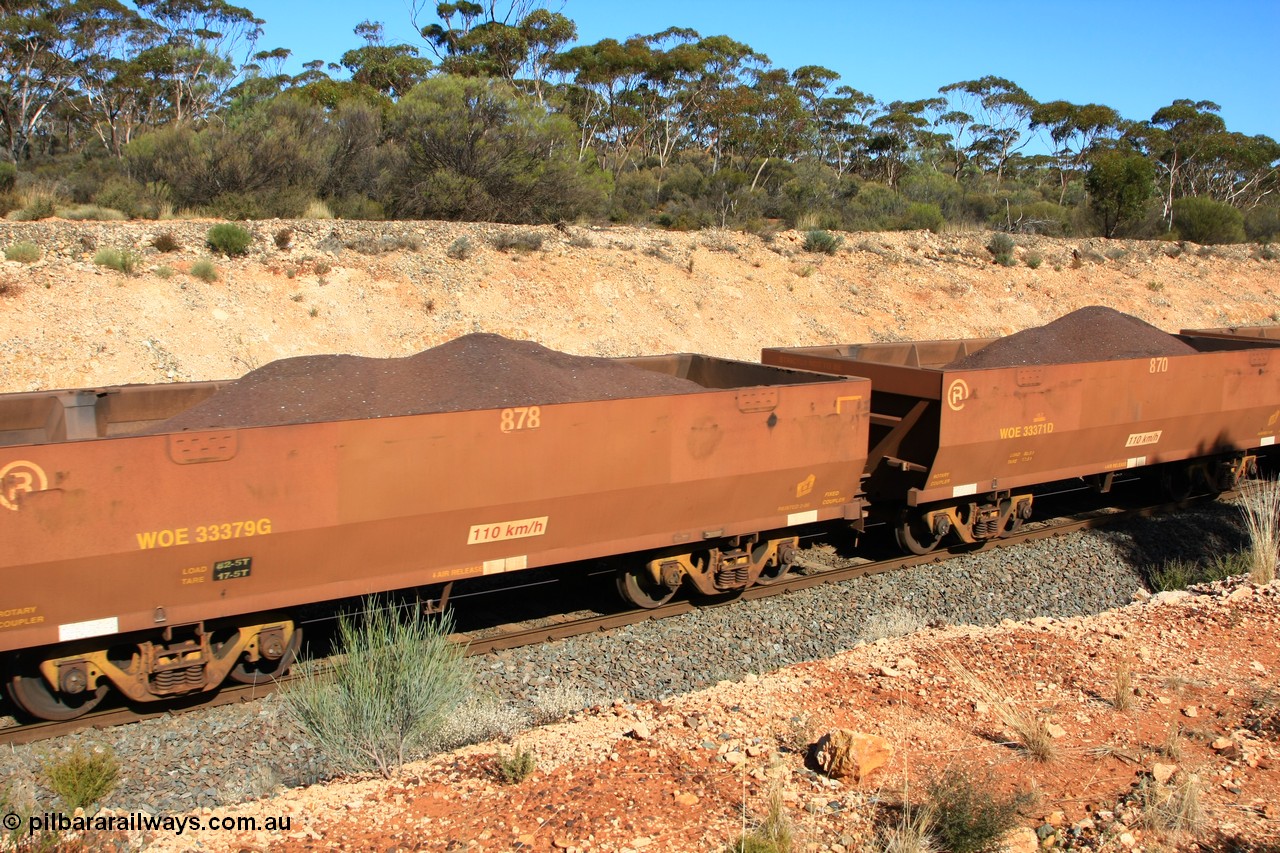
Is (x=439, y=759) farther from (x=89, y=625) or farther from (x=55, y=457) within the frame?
(x=55, y=457)

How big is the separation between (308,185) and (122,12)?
1128 inches

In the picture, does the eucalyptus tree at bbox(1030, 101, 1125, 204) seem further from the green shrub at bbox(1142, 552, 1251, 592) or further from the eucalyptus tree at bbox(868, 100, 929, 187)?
the green shrub at bbox(1142, 552, 1251, 592)

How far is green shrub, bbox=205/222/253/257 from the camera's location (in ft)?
69.7

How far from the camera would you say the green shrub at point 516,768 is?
225 inches

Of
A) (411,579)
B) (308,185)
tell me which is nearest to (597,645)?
(411,579)

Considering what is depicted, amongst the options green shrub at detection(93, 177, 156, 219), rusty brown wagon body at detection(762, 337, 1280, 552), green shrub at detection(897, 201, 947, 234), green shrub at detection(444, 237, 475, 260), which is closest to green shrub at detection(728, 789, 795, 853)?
rusty brown wagon body at detection(762, 337, 1280, 552)

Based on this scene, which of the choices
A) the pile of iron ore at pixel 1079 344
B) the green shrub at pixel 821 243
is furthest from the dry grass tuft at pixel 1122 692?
the green shrub at pixel 821 243

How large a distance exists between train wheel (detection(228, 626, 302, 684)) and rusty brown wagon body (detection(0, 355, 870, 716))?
0.06ft

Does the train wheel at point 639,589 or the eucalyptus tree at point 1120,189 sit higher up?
the eucalyptus tree at point 1120,189

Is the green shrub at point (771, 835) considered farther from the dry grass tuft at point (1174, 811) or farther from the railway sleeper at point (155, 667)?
the railway sleeper at point (155, 667)

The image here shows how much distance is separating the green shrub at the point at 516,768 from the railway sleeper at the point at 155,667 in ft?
8.00

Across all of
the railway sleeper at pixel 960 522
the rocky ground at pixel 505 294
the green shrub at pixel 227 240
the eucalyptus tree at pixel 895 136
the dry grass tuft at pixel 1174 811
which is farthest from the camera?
the eucalyptus tree at pixel 895 136

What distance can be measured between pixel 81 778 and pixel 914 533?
8546 millimetres

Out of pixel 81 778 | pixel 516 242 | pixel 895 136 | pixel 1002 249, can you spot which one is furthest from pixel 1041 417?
pixel 895 136
